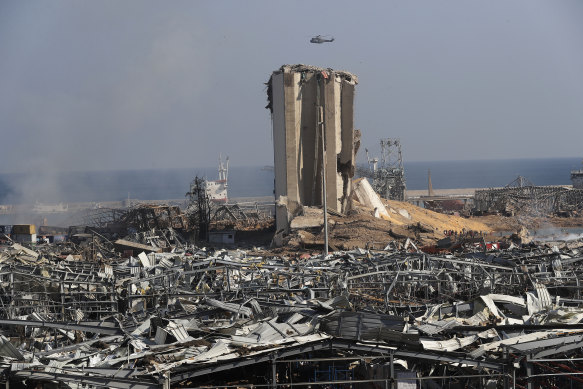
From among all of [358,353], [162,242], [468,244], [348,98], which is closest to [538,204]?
[348,98]

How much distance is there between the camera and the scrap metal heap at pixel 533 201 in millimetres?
55031

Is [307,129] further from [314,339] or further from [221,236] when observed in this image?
[314,339]

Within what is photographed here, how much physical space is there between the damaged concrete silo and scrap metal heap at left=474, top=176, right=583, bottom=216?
57.6 ft

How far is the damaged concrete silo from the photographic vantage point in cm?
4303

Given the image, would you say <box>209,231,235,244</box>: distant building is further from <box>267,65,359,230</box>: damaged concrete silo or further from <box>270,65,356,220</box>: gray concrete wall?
<box>270,65,356,220</box>: gray concrete wall

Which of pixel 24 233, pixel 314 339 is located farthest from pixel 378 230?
pixel 314 339

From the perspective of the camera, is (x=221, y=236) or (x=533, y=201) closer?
(x=221, y=236)

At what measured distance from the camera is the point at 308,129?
1735 inches

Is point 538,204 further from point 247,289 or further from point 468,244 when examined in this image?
point 247,289

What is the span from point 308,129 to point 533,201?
21.8m

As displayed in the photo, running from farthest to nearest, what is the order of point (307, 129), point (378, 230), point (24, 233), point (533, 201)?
point (533, 201) < point (307, 129) < point (24, 233) < point (378, 230)

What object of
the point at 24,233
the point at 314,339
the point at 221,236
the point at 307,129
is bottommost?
the point at 221,236

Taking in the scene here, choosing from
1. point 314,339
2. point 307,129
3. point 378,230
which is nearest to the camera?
point 314,339

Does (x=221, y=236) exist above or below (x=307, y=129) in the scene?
below
